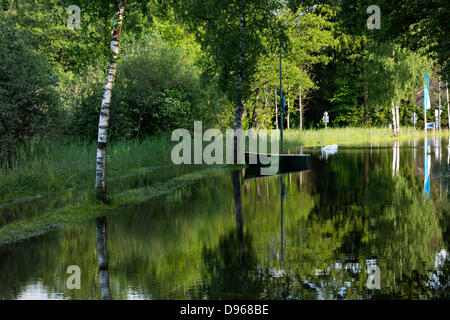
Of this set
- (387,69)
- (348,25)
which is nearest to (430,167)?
(348,25)

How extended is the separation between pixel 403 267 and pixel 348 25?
2092 centimetres

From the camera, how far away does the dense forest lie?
19219 mm

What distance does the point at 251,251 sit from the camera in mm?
9461

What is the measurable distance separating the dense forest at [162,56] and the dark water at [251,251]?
5.48 meters

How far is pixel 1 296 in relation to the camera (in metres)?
7.06

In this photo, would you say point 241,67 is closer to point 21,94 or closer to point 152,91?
point 152,91

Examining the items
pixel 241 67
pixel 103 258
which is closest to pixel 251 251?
pixel 103 258

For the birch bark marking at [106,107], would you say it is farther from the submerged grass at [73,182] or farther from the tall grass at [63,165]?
the tall grass at [63,165]

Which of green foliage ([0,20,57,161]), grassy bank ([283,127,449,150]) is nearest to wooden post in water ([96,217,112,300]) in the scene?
green foliage ([0,20,57,161])

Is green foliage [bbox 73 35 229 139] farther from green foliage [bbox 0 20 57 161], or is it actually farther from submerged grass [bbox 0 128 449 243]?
green foliage [bbox 0 20 57 161]

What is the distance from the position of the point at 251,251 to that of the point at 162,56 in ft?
88.9
